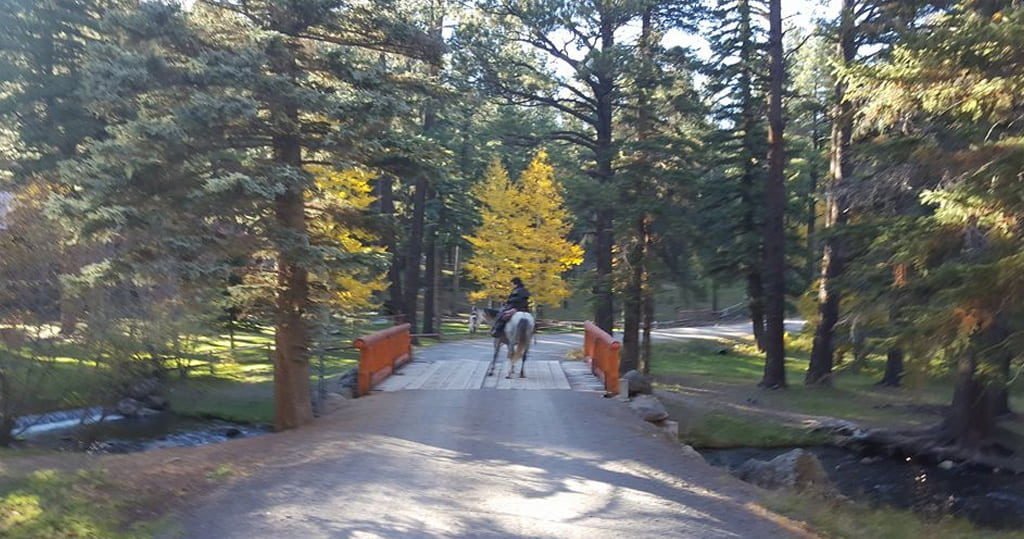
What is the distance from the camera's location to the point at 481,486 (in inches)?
358

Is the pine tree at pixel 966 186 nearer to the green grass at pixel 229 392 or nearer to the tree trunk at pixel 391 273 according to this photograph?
the green grass at pixel 229 392

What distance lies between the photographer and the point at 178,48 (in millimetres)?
12734

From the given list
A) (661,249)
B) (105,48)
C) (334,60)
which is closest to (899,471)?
(661,249)

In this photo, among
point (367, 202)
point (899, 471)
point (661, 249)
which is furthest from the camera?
point (367, 202)

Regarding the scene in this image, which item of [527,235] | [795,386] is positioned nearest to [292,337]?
[795,386]

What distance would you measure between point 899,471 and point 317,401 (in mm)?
11595

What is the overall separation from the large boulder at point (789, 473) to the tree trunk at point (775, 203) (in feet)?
40.6

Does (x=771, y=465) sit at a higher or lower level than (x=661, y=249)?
lower

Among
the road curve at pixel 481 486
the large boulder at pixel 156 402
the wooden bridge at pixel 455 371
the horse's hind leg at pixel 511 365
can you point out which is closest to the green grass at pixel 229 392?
the large boulder at pixel 156 402

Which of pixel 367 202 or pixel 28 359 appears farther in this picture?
pixel 367 202

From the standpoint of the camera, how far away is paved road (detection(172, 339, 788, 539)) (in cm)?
767

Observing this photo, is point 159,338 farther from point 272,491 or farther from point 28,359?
point 272,491

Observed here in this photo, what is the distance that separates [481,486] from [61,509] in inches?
147

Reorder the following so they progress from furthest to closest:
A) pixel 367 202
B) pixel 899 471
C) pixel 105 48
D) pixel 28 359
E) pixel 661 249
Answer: pixel 367 202 → pixel 661 249 → pixel 899 471 → pixel 28 359 → pixel 105 48
